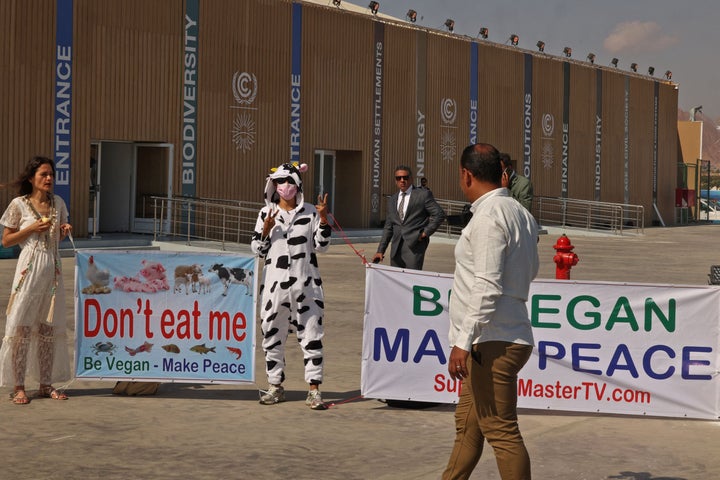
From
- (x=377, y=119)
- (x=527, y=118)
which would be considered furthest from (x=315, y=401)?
(x=527, y=118)

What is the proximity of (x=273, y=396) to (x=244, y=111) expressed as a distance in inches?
924

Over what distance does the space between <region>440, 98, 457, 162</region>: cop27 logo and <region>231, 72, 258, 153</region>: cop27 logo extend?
9.87 m

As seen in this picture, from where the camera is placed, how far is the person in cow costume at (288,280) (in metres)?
8.78

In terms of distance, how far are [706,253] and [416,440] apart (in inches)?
1014

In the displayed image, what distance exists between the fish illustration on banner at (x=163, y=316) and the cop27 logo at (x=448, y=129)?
104 ft

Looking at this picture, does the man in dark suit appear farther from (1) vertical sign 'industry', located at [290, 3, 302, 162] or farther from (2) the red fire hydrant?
(1) vertical sign 'industry', located at [290, 3, 302, 162]

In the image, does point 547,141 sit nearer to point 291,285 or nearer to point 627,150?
point 627,150

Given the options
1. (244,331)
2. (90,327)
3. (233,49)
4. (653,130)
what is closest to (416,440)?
(244,331)

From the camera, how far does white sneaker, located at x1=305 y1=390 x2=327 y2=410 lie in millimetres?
8578

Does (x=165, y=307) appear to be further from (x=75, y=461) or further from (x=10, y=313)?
(x=75, y=461)

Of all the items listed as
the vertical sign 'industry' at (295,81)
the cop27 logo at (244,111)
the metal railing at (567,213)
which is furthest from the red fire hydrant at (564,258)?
the metal railing at (567,213)

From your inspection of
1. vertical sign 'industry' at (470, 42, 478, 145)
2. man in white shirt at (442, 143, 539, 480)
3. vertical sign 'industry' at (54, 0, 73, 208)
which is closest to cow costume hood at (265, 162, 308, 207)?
man in white shirt at (442, 143, 539, 480)

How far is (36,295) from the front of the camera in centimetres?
875

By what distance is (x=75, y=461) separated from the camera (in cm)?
683
